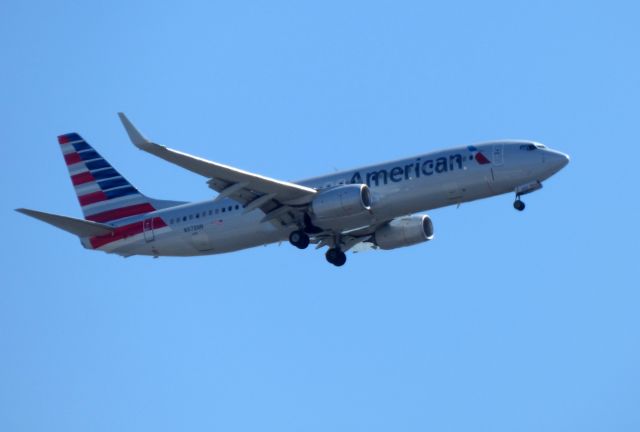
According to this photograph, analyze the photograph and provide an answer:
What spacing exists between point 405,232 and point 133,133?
1602 centimetres

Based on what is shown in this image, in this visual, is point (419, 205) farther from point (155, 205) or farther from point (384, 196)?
point (155, 205)

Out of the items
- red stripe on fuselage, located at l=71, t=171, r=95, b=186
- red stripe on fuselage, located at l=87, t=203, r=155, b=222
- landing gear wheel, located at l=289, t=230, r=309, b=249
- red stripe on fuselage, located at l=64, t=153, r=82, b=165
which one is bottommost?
landing gear wheel, located at l=289, t=230, r=309, b=249

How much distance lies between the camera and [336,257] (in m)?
58.4

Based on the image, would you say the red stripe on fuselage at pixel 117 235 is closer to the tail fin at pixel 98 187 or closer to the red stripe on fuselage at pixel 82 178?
the tail fin at pixel 98 187

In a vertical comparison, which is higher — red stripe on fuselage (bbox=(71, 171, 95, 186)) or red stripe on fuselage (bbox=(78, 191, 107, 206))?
red stripe on fuselage (bbox=(71, 171, 95, 186))

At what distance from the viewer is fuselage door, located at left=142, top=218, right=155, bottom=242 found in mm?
58000

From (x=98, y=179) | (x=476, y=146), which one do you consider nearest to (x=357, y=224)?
(x=476, y=146)

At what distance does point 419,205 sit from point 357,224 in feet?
10.7

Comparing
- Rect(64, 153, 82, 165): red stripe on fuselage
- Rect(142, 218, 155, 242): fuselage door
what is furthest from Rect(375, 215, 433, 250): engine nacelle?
Rect(64, 153, 82, 165): red stripe on fuselage

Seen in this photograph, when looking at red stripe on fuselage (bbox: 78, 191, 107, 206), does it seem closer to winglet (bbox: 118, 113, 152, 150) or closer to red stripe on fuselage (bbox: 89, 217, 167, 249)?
red stripe on fuselage (bbox: 89, 217, 167, 249)

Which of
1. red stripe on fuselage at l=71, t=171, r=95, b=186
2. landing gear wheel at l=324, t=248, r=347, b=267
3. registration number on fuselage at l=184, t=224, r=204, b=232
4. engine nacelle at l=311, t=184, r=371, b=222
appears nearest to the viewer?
engine nacelle at l=311, t=184, r=371, b=222

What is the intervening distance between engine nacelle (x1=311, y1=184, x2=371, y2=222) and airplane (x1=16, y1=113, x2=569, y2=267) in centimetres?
4

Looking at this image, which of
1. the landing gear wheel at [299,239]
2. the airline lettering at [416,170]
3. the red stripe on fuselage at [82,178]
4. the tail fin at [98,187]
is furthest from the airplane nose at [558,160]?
the red stripe on fuselage at [82,178]

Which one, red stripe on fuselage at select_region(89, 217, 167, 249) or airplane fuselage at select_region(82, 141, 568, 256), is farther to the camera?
red stripe on fuselage at select_region(89, 217, 167, 249)
